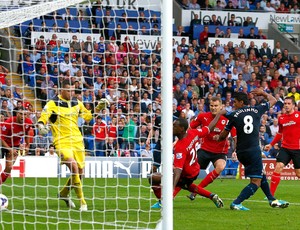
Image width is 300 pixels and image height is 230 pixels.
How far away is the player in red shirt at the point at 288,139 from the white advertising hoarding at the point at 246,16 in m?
15.8

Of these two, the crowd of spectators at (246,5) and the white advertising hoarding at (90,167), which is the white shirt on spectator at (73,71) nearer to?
the white advertising hoarding at (90,167)

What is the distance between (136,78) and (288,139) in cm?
502

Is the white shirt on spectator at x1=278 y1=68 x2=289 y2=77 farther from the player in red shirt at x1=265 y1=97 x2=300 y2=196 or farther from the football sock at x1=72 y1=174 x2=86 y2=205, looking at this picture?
the football sock at x1=72 y1=174 x2=86 y2=205

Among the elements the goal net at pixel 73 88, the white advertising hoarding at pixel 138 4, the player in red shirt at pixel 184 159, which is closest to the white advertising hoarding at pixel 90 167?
the goal net at pixel 73 88

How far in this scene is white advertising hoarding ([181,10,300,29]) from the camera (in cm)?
3203

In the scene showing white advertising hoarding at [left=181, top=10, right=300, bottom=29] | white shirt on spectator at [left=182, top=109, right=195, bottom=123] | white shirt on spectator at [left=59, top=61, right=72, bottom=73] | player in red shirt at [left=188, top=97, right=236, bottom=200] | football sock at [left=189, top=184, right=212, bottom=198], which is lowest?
white shirt on spectator at [left=182, top=109, right=195, bottom=123]

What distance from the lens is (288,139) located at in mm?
→ 16172

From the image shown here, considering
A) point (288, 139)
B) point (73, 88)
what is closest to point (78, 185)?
point (73, 88)

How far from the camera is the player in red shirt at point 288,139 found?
15852 mm

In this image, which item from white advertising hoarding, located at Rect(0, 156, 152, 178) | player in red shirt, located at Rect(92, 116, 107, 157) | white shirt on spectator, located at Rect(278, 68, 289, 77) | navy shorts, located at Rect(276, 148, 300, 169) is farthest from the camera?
white shirt on spectator, located at Rect(278, 68, 289, 77)

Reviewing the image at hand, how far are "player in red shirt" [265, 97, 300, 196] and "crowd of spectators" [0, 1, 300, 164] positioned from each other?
8.53ft

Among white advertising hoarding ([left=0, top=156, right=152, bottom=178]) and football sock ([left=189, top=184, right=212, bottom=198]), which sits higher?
football sock ([left=189, top=184, right=212, bottom=198])

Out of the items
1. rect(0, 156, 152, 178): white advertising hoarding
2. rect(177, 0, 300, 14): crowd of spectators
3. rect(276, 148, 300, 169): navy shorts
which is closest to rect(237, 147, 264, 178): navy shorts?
rect(276, 148, 300, 169): navy shorts

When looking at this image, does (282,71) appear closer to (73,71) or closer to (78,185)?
(73,71)
